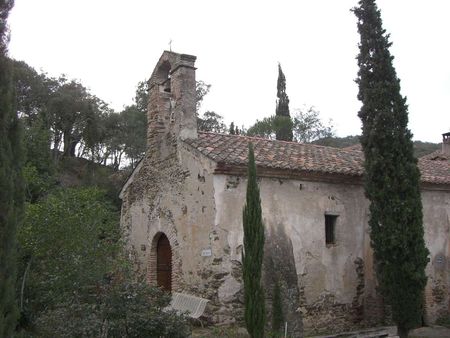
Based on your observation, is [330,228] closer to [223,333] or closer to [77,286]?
[223,333]

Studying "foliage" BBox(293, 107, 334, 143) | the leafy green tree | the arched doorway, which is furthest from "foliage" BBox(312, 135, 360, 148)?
the leafy green tree

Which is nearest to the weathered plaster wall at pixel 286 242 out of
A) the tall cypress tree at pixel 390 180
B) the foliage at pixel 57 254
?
the tall cypress tree at pixel 390 180

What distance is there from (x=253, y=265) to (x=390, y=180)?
13.7ft

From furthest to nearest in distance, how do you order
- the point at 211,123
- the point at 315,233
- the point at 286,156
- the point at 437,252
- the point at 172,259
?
the point at 211,123, the point at 437,252, the point at 286,156, the point at 172,259, the point at 315,233

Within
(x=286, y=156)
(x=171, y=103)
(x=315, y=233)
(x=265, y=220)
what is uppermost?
(x=171, y=103)

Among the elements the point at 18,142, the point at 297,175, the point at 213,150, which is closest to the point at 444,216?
the point at 297,175

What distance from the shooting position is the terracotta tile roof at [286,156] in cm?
1156

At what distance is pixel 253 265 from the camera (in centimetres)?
907

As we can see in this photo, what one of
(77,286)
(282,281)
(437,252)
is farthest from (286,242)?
(437,252)

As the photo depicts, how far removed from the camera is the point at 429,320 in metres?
13.9

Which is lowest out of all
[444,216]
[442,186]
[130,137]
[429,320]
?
[429,320]

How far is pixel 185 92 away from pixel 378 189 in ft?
18.1

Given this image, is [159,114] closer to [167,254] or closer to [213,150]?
[213,150]

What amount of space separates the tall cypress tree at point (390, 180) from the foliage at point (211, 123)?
23.1m
